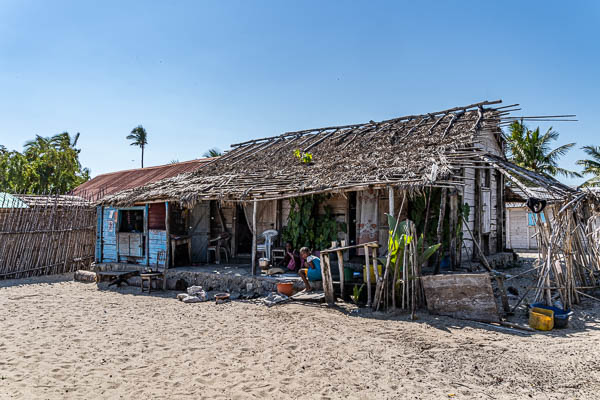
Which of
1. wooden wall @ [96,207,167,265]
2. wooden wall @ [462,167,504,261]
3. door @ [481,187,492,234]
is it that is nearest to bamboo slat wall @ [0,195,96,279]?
wooden wall @ [96,207,167,265]

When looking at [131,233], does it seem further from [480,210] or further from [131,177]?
[480,210]

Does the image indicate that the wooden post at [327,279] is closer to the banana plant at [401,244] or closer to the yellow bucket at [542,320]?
the banana plant at [401,244]

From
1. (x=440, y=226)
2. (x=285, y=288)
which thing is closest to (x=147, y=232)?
(x=285, y=288)

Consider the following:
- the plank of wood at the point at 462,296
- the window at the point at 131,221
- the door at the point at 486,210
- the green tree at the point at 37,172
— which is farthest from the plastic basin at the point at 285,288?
the green tree at the point at 37,172

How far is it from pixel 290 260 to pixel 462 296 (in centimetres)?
456

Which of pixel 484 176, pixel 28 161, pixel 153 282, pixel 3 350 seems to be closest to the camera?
pixel 3 350

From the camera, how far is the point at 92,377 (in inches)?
167

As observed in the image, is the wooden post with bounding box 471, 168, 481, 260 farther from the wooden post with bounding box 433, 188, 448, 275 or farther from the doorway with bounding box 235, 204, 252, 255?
the doorway with bounding box 235, 204, 252, 255

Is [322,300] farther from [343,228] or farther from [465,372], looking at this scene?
[465,372]

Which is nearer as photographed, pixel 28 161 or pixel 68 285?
pixel 68 285

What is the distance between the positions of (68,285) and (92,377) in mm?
7438

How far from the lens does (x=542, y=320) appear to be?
5.59 metres

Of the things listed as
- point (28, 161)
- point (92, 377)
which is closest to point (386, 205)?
point (92, 377)

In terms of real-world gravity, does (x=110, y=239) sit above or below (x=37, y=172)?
below
